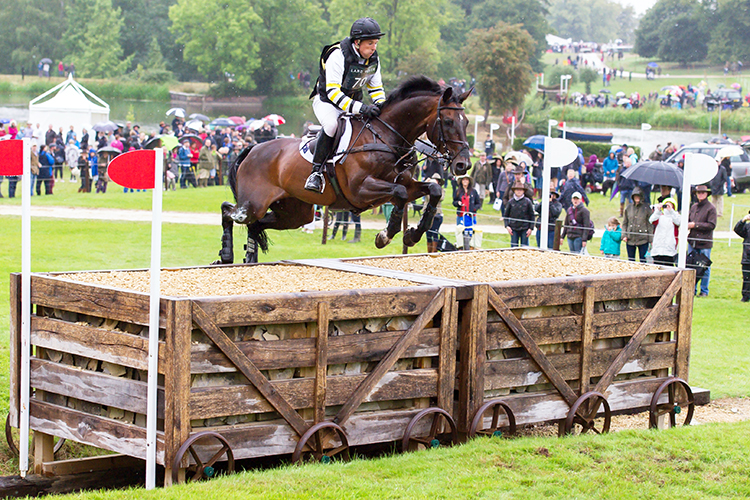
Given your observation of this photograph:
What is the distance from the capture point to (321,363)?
5789 millimetres

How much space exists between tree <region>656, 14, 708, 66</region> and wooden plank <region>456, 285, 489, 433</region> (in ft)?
287

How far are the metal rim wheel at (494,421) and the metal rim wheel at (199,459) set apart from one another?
191 cm

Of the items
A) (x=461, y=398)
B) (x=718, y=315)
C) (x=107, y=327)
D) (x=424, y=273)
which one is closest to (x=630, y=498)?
(x=461, y=398)

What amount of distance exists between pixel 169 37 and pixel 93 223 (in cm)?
5676

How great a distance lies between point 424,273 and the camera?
7.34m

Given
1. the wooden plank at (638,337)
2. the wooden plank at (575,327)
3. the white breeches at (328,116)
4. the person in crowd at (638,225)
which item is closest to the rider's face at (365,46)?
the white breeches at (328,116)

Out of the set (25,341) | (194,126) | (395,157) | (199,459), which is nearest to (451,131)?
(395,157)

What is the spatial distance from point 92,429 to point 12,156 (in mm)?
2053

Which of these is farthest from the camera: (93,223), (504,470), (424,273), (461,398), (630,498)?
(93,223)

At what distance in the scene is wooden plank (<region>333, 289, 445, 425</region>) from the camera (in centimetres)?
595

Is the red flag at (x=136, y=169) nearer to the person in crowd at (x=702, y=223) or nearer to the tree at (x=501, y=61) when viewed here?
the person in crowd at (x=702, y=223)

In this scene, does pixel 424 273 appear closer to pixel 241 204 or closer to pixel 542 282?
pixel 542 282

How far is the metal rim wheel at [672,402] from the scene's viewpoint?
7.48m

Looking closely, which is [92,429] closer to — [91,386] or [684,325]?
[91,386]
